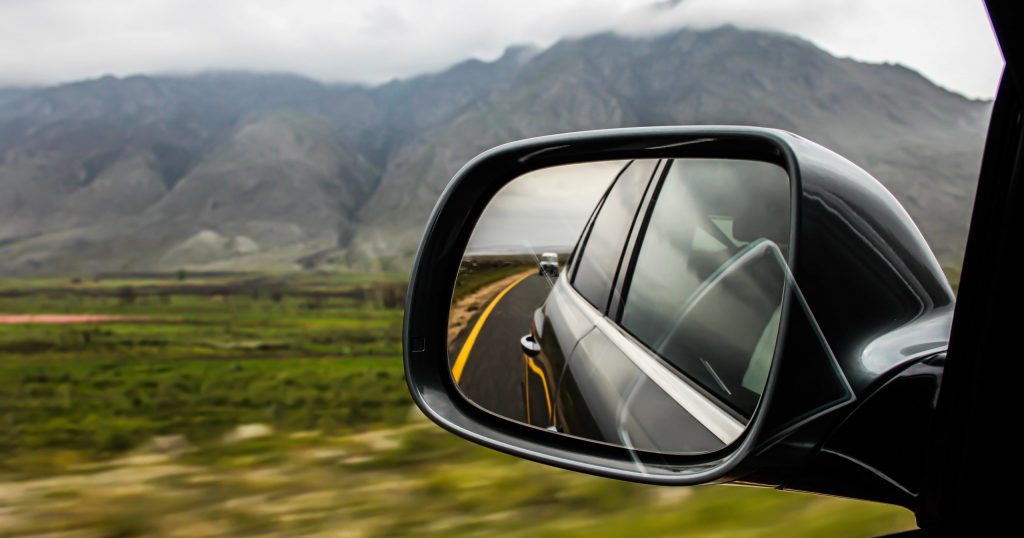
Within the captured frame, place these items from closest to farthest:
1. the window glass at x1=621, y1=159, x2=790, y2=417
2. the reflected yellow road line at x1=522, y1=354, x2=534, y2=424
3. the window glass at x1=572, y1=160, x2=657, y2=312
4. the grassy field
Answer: the window glass at x1=621, y1=159, x2=790, y2=417 → the reflected yellow road line at x1=522, y1=354, x2=534, y2=424 → the window glass at x1=572, y1=160, x2=657, y2=312 → the grassy field

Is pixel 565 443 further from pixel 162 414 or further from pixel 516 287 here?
pixel 162 414

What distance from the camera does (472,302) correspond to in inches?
68.9

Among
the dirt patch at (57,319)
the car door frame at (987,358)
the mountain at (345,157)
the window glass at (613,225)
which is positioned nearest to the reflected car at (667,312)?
the window glass at (613,225)

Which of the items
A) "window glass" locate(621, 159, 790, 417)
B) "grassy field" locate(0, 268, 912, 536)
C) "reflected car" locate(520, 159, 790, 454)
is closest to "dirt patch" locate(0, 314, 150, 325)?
"grassy field" locate(0, 268, 912, 536)

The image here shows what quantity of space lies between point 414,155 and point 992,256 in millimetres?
173295

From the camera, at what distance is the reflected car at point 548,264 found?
175 centimetres

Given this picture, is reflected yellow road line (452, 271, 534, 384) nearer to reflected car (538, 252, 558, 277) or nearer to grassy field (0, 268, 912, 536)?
reflected car (538, 252, 558, 277)

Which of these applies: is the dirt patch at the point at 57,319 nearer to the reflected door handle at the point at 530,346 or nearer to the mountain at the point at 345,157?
the reflected door handle at the point at 530,346

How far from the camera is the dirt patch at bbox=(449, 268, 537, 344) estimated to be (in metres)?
1.74

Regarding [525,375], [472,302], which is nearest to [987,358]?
[525,375]

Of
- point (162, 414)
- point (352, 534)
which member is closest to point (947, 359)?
point (352, 534)

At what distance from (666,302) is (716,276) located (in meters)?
0.19

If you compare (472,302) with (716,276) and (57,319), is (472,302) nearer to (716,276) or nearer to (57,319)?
(716,276)

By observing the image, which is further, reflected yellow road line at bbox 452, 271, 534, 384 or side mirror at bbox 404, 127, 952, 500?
reflected yellow road line at bbox 452, 271, 534, 384
